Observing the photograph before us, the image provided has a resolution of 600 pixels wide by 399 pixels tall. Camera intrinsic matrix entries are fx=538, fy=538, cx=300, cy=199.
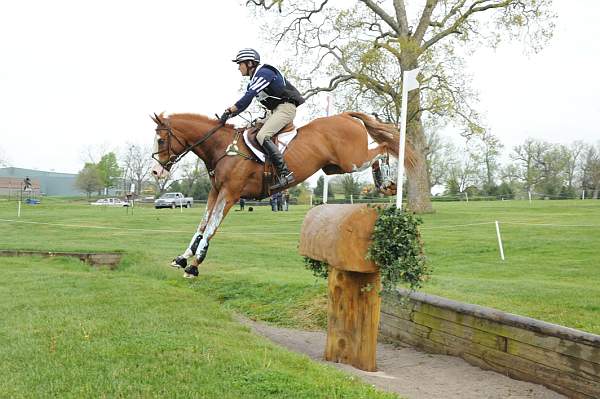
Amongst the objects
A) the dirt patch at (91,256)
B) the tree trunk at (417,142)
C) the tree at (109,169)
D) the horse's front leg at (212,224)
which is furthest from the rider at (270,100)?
the tree at (109,169)

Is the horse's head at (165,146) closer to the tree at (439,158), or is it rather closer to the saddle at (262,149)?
the saddle at (262,149)

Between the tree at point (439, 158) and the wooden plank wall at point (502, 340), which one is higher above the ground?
the tree at point (439, 158)

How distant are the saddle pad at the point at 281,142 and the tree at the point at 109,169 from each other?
80.7 m

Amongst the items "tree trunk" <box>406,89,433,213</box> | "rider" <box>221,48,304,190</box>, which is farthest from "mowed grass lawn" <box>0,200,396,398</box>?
"tree trunk" <box>406,89,433,213</box>

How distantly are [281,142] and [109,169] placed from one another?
85602 millimetres

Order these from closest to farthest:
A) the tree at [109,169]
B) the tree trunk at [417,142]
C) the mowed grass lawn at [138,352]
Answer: the mowed grass lawn at [138,352] → the tree trunk at [417,142] → the tree at [109,169]

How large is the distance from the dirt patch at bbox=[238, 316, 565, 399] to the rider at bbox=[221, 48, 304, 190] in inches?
78.1

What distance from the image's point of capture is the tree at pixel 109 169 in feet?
270

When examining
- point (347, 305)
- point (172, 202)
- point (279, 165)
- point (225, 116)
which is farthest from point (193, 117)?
point (172, 202)

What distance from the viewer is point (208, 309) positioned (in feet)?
20.4

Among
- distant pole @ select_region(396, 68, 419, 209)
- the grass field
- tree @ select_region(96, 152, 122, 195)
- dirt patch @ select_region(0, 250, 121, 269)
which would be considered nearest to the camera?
the grass field

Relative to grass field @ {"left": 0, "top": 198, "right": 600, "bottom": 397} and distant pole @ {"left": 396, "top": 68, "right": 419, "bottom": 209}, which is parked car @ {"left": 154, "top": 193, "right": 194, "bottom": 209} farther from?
distant pole @ {"left": 396, "top": 68, "right": 419, "bottom": 209}

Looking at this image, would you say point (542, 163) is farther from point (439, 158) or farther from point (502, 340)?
point (502, 340)

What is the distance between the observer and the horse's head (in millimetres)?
5277
